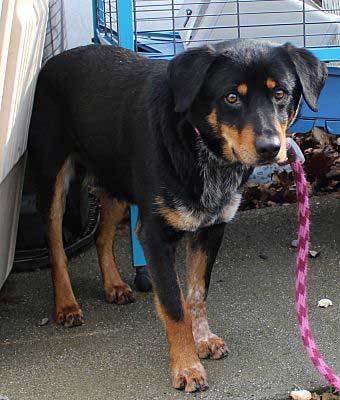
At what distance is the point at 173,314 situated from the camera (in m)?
3.33

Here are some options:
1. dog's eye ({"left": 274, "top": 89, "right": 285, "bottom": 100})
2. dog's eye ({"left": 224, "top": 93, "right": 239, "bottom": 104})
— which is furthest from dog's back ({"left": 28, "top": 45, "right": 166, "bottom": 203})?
dog's eye ({"left": 274, "top": 89, "right": 285, "bottom": 100})

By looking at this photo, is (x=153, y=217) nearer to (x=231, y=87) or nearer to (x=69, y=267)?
(x=231, y=87)

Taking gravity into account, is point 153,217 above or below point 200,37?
below

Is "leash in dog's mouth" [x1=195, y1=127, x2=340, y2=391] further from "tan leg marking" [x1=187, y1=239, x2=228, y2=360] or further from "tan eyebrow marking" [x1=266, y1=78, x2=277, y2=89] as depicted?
"tan leg marking" [x1=187, y1=239, x2=228, y2=360]

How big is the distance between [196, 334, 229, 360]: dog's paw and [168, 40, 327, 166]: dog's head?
2.64 feet

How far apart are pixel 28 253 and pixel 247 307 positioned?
1354 mm

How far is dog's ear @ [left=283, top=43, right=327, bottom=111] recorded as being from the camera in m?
3.20

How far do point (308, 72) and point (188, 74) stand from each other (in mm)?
468

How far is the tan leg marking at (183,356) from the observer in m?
3.30

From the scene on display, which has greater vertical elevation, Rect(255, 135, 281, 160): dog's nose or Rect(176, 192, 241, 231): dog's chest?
Rect(255, 135, 281, 160): dog's nose

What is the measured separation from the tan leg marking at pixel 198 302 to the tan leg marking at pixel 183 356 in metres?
0.22

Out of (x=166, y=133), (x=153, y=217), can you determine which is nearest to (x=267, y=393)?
(x=153, y=217)

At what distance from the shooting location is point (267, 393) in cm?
324

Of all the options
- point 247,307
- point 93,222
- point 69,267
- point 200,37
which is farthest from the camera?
point 93,222
